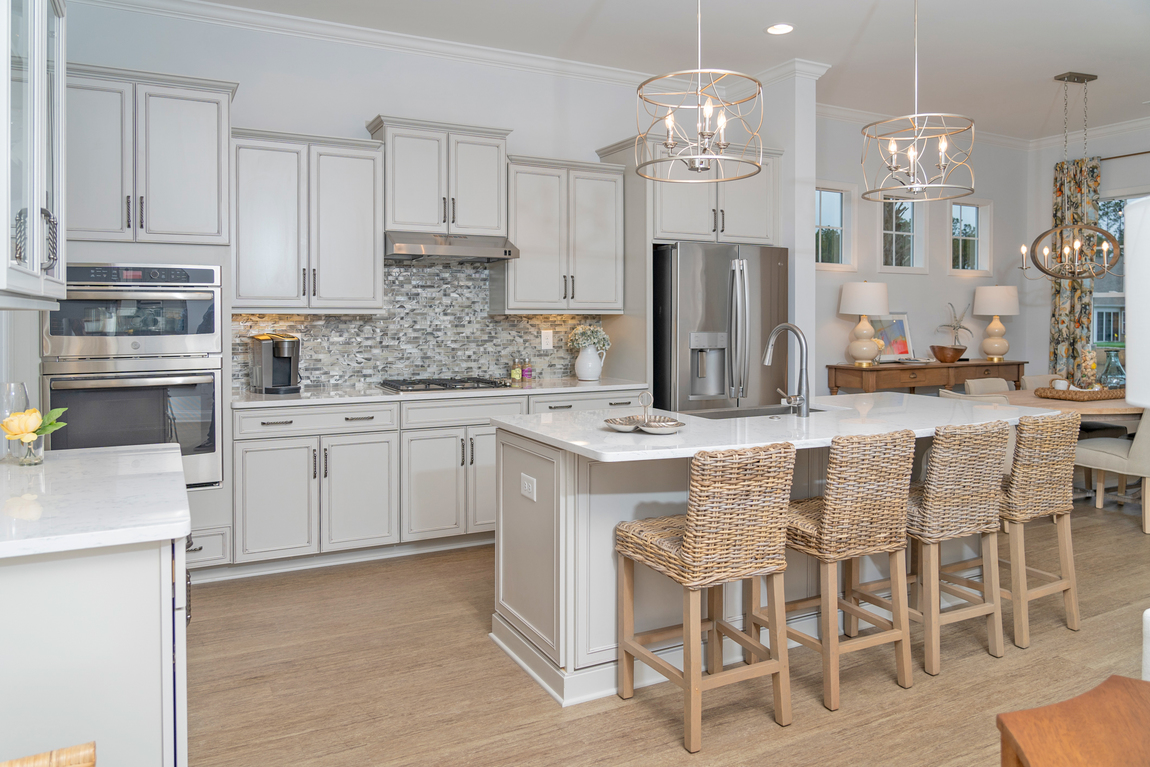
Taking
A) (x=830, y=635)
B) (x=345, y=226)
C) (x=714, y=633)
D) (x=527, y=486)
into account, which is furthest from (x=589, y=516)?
(x=345, y=226)

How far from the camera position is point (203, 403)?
3797 millimetres

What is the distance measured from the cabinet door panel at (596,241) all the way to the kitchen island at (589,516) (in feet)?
6.42

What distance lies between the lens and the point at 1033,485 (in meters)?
3.14

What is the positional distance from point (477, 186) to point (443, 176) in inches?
8.4

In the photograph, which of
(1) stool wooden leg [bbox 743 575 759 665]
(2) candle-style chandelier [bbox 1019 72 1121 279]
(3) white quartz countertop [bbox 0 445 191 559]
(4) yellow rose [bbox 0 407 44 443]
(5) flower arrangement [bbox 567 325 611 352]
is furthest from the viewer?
(2) candle-style chandelier [bbox 1019 72 1121 279]

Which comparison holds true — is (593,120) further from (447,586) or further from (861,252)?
(447,586)

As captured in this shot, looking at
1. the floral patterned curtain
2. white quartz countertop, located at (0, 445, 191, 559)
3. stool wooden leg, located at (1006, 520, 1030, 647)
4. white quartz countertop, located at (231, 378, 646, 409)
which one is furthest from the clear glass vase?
white quartz countertop, located at (0, 445, 191, 559)

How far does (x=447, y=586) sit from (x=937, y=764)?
2331 mm

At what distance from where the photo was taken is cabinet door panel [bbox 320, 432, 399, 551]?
162 inches

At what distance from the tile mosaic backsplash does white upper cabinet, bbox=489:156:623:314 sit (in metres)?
0.21

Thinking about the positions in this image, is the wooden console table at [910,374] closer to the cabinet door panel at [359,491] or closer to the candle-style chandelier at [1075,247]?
the candle-style chandelier at [1075,247]

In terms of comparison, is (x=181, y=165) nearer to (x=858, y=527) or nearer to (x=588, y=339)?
(x=588, y=339)

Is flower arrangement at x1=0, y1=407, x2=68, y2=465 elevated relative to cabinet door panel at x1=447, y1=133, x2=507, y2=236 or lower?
lower

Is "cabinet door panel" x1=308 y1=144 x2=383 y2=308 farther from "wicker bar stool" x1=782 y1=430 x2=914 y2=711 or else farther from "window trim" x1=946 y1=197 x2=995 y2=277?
"window trim" x1=946 y1=197 x2=995 y2=277
